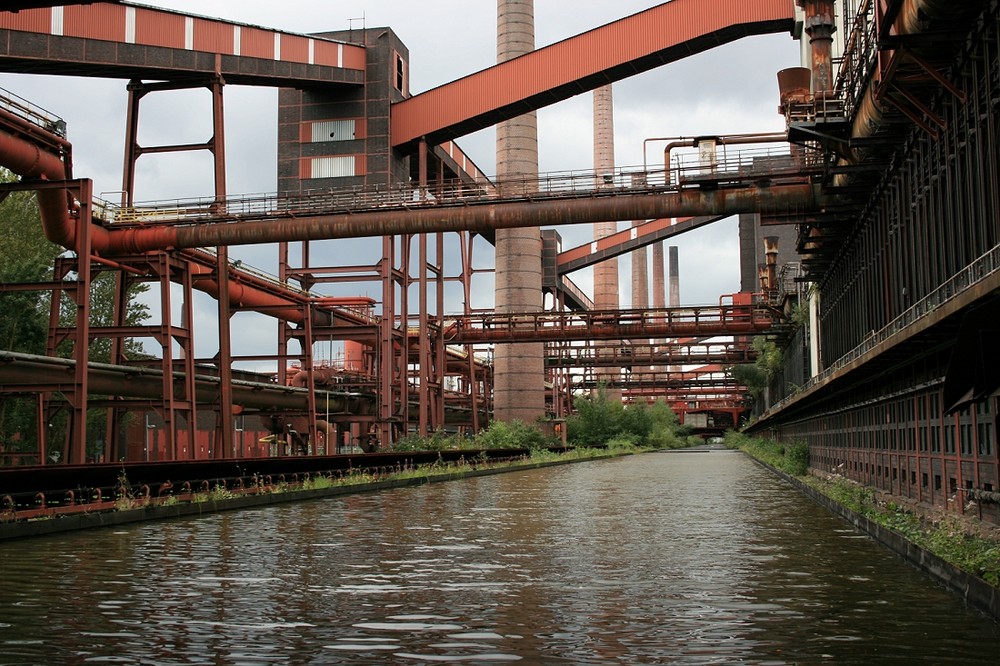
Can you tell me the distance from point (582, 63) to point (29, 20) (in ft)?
62.8

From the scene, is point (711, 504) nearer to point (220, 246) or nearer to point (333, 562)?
point (333, 562)

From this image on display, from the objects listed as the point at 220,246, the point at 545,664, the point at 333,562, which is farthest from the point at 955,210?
the point at 220,246

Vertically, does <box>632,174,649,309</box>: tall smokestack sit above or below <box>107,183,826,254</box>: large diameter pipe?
above

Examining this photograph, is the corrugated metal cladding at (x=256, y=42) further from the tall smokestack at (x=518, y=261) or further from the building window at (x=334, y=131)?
the tall smokestack at (x=518, y=261)

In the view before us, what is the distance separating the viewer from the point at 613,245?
74.4 metres

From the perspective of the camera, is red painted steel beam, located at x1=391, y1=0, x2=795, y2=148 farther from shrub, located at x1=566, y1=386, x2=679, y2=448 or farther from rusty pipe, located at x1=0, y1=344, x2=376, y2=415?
shrub, located at x1=566, y1=386, x2=679, y2=448

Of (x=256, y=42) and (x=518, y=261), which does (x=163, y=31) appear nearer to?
(x=256, y=42)

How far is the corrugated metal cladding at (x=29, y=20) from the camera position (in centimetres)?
2872

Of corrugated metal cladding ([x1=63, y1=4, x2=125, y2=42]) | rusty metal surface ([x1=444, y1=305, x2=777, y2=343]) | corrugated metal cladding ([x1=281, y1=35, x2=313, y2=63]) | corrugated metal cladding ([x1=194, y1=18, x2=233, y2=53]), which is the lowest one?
rusty metal surface ([x1=444, y1=305, x2=777, y2=343])

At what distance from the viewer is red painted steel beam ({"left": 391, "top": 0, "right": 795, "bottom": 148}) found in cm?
3778

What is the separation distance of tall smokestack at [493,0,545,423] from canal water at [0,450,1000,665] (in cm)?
3821

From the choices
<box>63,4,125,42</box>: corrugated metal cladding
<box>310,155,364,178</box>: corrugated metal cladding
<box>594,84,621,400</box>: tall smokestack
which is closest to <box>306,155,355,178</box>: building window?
<box>310,155,364,178</box>: corrugated metal cladding

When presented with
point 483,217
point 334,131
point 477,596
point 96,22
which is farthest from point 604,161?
point 477,596

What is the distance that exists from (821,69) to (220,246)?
58.9 ft
